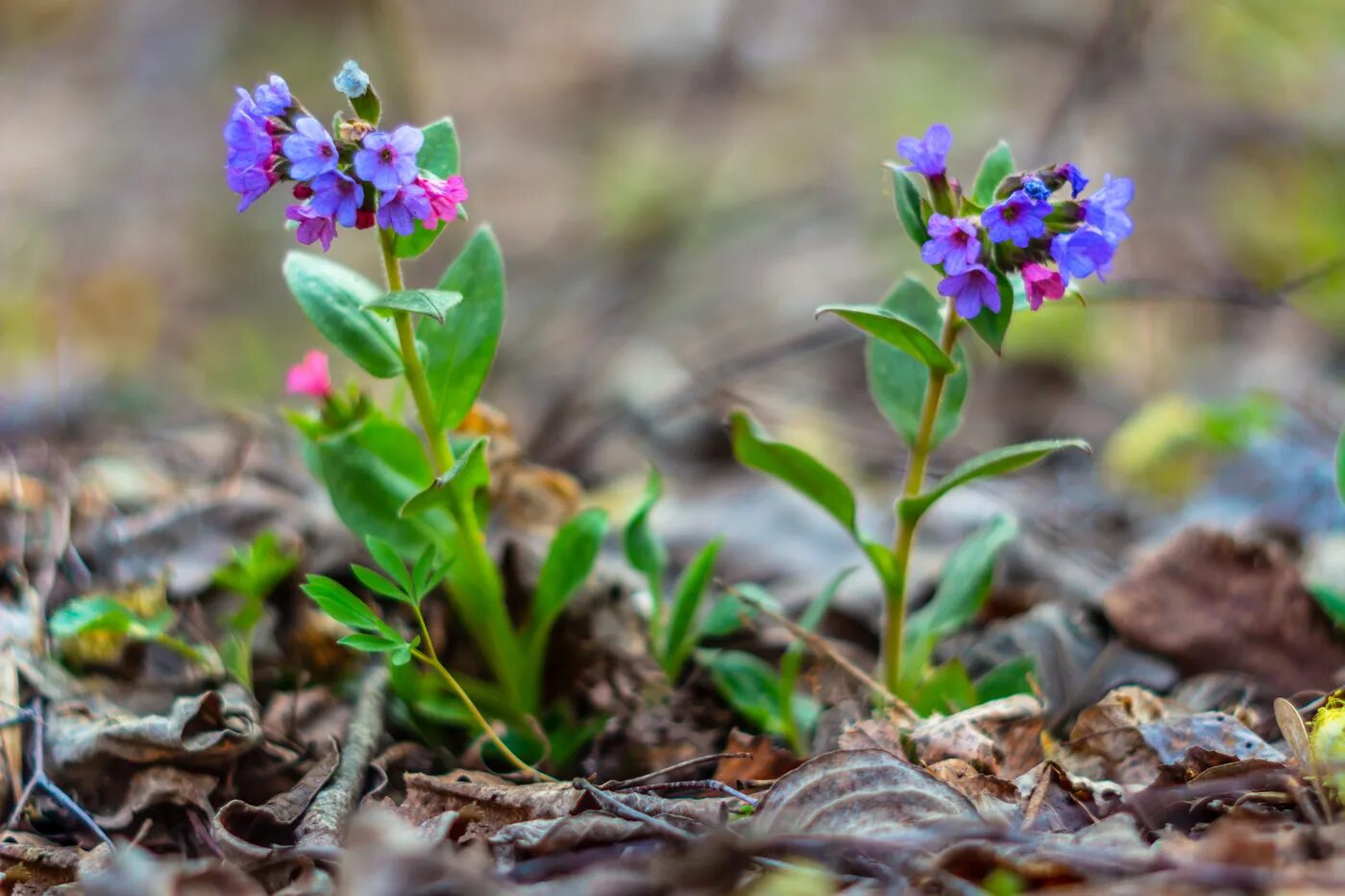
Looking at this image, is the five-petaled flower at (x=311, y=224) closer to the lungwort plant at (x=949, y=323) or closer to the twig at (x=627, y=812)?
the lungwort plant at (x=949, y=323)

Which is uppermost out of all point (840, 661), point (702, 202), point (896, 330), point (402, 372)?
point (702, 202)

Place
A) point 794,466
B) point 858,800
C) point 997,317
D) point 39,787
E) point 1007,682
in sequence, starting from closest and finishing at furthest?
point 858,800 → point 997,317 → point 39,787 → point 794,466 → point 1007,682

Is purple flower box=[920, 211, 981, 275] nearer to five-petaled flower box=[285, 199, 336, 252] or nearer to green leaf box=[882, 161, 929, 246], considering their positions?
green leaf box=[882, 161, 929, 246]

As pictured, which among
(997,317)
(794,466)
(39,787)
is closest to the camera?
(997,317)

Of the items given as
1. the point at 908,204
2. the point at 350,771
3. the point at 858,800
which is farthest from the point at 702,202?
the point at 858,800

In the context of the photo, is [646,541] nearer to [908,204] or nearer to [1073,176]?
[908,204]

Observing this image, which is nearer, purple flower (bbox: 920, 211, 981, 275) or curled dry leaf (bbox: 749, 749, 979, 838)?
curled dry leaf (bbox: 749, 749, 979, 838)

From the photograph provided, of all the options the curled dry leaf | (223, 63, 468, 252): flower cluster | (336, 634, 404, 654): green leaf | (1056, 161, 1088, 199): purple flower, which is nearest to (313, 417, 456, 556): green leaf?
(336, 634, 404, 654): green leaf
